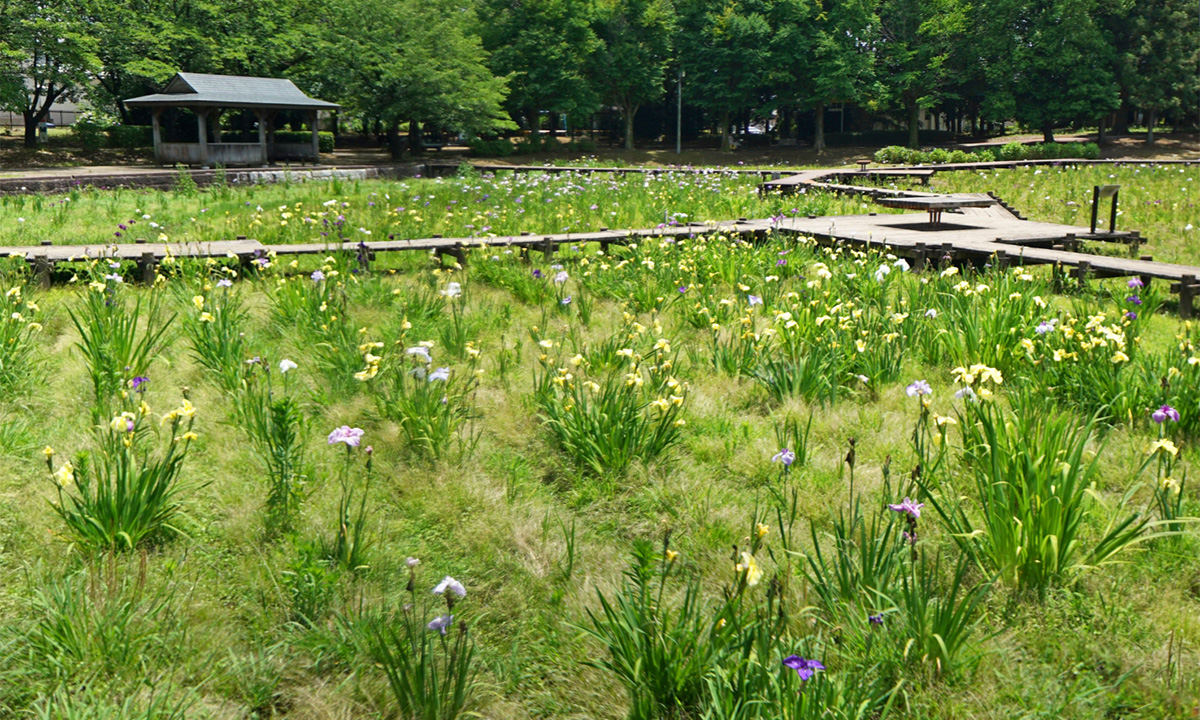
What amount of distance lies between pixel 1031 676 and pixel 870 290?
4.34 metres

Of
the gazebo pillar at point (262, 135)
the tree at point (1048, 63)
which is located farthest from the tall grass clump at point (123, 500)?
the tree at point (1048, 63)

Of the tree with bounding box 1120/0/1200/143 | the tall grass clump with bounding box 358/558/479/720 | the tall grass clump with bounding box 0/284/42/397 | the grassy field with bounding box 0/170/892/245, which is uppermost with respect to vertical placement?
the tree with bounding box 1120/0/1200/143

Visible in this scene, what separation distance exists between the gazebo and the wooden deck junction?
2016cm

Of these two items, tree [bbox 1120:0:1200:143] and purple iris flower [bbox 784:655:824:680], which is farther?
tree [bbox 1120:0:1200:143]

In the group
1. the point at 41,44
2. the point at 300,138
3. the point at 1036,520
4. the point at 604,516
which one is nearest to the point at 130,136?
the point at 41,44

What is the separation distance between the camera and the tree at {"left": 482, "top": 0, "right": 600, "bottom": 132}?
40.2 metres

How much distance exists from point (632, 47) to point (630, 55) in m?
0.38

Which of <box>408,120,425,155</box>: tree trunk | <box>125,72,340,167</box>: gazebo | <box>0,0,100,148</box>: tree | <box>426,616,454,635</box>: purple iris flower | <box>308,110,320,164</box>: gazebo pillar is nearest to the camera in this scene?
<box>426,616,454,635</box>: purple iris flower

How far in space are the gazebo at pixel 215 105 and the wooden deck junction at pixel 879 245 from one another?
794 inches

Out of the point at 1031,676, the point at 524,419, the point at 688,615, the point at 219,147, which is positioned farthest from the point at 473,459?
the point at 219,147

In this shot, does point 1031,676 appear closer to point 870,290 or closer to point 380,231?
point 870,290

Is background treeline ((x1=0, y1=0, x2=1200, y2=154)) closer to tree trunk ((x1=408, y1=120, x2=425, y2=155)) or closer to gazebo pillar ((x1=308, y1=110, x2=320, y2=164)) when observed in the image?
tree trunk ((x1=408, y1=120, x2=425, y2=155))

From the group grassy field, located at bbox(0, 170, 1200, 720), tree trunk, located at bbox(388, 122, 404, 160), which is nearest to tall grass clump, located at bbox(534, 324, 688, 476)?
grassy field, located at bbox(0, 170, 1200, 720)

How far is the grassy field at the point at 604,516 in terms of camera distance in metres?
2.68
